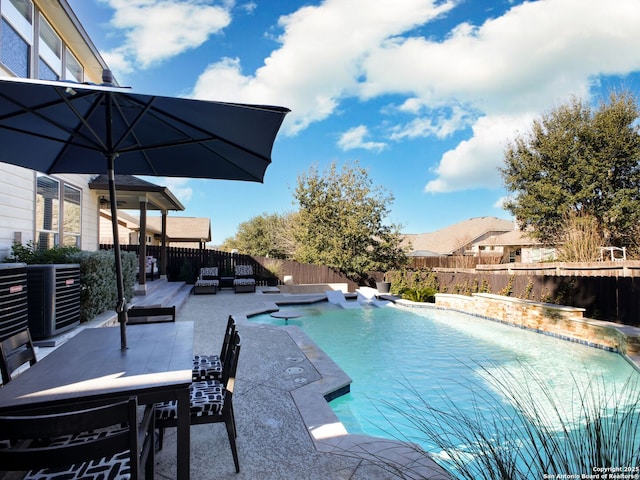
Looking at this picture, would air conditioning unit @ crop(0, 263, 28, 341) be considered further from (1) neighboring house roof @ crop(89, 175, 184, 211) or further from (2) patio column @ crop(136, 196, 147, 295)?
(2) patio column @ crop(136, 196, 147, 295)

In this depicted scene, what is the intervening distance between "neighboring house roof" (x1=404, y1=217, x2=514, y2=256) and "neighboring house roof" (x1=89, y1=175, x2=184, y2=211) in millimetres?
29617

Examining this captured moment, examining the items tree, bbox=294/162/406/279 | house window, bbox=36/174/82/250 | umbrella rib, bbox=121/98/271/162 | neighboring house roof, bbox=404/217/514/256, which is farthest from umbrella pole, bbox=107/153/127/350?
neighboring house roof, bbox=404/217/514/256

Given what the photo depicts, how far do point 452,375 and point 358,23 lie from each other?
8976 mm

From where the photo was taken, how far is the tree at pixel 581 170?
16938 millimetres

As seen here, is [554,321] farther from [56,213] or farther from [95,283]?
[56,213]

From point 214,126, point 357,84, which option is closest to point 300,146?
point 357,84

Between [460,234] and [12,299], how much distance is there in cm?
4144

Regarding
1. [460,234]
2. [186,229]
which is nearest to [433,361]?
[186,229]

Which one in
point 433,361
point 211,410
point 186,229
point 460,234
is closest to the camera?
point 211,410

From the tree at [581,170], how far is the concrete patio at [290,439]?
17065 millimetres

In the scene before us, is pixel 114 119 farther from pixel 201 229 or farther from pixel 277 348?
pixel 201 229

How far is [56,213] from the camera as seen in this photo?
725 cm

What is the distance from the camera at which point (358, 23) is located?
973 cm

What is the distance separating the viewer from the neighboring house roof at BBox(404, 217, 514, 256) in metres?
38.5
